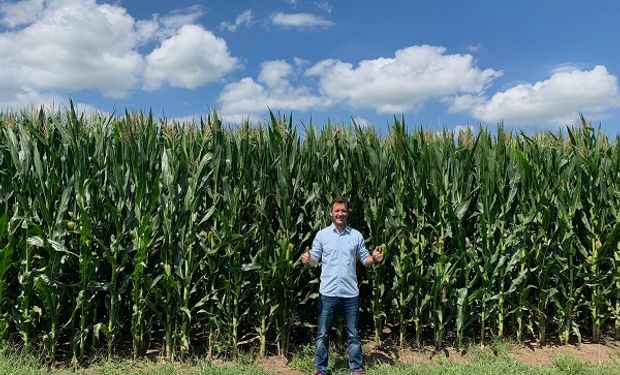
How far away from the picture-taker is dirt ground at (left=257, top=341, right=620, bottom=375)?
5.16 meters

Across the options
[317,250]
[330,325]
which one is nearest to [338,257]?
[317,250]

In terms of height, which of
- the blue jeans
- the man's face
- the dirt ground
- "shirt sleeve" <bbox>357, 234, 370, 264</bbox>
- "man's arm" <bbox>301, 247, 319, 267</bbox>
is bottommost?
the dirt ground

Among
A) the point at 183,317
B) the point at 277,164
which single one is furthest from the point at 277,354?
the point at 277,164

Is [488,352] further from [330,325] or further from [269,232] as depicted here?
[269,232]

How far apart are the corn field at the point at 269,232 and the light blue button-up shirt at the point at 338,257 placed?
35 cm

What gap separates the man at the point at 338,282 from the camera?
184 inches

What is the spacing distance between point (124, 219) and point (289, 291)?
1.75 metres

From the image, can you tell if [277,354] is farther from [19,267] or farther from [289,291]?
[19,267]

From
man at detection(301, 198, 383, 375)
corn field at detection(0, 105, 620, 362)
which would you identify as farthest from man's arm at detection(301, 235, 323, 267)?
corn field at detection(0, 105, 620, 362)

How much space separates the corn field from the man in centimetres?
41

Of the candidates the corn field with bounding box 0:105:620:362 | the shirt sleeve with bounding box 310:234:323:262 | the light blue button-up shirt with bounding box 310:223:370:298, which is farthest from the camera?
the corn field with bounding box 0:105:620:362

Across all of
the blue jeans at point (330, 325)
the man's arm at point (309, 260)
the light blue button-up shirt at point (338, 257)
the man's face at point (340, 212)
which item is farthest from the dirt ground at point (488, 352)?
A: the man's face at point (340, 212)

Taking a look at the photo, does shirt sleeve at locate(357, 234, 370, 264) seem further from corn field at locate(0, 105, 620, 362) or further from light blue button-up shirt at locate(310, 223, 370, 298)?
corn field at locate(0, 105, 620, 362)

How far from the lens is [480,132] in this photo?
5793 mm
